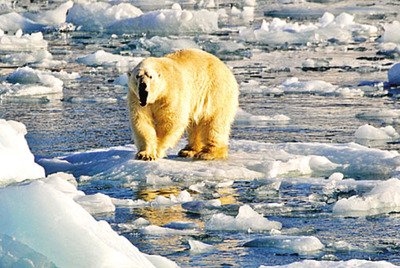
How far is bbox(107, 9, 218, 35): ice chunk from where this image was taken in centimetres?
1792

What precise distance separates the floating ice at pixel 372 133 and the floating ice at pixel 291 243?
3744 mm

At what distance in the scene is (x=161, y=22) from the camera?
17.9 m

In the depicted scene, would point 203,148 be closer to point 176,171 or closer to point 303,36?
point 176,171

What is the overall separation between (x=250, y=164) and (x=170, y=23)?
37.0 ft

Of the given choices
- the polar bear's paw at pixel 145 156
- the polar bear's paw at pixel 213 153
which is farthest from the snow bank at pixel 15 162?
the polar bear's paw at pixel 213 153

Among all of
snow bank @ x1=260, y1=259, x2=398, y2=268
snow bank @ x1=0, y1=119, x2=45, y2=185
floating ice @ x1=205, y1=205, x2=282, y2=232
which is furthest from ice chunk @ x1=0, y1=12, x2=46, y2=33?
snow bank @ x1=260, y1=259, x2=398, y2=268

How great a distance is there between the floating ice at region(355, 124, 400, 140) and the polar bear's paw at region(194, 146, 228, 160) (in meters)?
1.72

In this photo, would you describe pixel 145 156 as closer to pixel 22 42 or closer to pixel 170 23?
pixel 22 42

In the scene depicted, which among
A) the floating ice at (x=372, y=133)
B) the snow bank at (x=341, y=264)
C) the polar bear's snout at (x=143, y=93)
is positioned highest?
the polar bear's snout at (x=143, y=93)

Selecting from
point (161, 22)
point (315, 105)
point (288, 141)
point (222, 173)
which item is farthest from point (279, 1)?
point (222, 173)

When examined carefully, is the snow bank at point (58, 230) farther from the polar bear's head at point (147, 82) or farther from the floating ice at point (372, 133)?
the floating ice at point (372, 133)

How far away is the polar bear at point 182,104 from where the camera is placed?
6.76 meters

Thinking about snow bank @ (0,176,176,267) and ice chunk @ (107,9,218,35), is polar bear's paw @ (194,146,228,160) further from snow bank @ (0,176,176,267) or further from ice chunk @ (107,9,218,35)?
ice chunk @ (107,9,218,35)

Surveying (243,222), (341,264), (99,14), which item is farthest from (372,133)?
(99,14)
